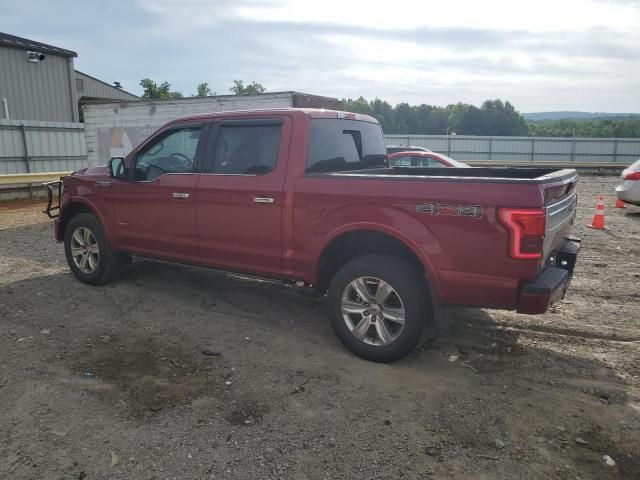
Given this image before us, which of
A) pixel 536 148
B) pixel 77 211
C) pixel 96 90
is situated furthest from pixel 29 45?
pixel 536 148

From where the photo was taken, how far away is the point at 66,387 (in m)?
3.63

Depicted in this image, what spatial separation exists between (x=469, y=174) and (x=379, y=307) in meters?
1.94

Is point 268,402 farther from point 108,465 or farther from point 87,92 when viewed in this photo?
point 87,92

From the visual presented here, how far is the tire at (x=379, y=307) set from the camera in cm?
384

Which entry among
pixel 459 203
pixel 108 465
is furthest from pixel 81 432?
pixel 459 203

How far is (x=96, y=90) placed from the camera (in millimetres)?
32531

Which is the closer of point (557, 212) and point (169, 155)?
point (557, 212)

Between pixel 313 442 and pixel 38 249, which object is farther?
pixel 38 249

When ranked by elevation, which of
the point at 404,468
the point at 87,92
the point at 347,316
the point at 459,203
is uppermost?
the point at 87,92

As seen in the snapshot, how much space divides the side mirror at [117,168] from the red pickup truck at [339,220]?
2 centimetres

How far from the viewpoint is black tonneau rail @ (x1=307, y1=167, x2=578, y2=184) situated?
3.73 meters

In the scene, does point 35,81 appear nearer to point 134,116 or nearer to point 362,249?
point 134,116

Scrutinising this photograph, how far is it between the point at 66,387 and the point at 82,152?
668 inches

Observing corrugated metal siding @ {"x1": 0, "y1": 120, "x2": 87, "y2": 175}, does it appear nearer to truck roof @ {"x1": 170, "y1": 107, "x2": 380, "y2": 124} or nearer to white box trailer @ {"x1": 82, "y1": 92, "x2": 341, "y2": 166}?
white box trailer @ {"x1": 82, "y1": 92, "x2": 341, "y2": 166}
